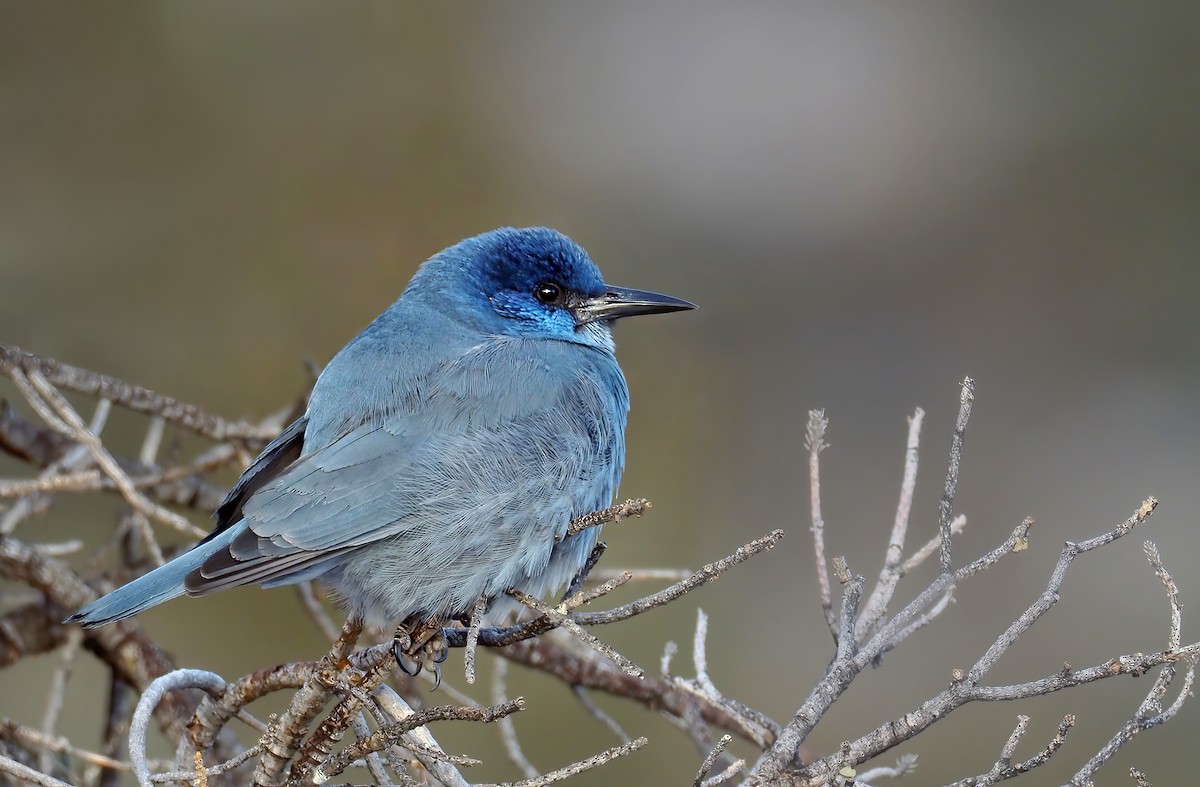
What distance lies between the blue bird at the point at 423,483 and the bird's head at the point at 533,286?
0.58 ft

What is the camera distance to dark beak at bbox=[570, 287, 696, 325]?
147 inches

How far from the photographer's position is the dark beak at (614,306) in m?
3.74

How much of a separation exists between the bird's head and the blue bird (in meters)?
0.18

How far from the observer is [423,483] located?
9.68 feet

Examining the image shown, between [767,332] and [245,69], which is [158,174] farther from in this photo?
[767,332]

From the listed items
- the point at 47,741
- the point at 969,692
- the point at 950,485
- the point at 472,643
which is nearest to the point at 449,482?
the point at 472,643

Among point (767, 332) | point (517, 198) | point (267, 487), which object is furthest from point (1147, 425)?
point (267, 487)

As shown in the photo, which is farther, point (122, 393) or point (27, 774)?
point (122, 393)

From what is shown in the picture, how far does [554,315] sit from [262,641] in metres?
2.39

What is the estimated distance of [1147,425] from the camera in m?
6.12

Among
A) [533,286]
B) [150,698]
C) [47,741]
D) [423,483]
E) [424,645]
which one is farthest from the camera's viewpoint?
[533,286]

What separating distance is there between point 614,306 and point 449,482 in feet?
3.34

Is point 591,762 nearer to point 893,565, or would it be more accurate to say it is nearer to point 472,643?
point 472,643

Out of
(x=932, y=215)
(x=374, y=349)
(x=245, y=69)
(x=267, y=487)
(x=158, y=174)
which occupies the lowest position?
(x=267, y=487)
